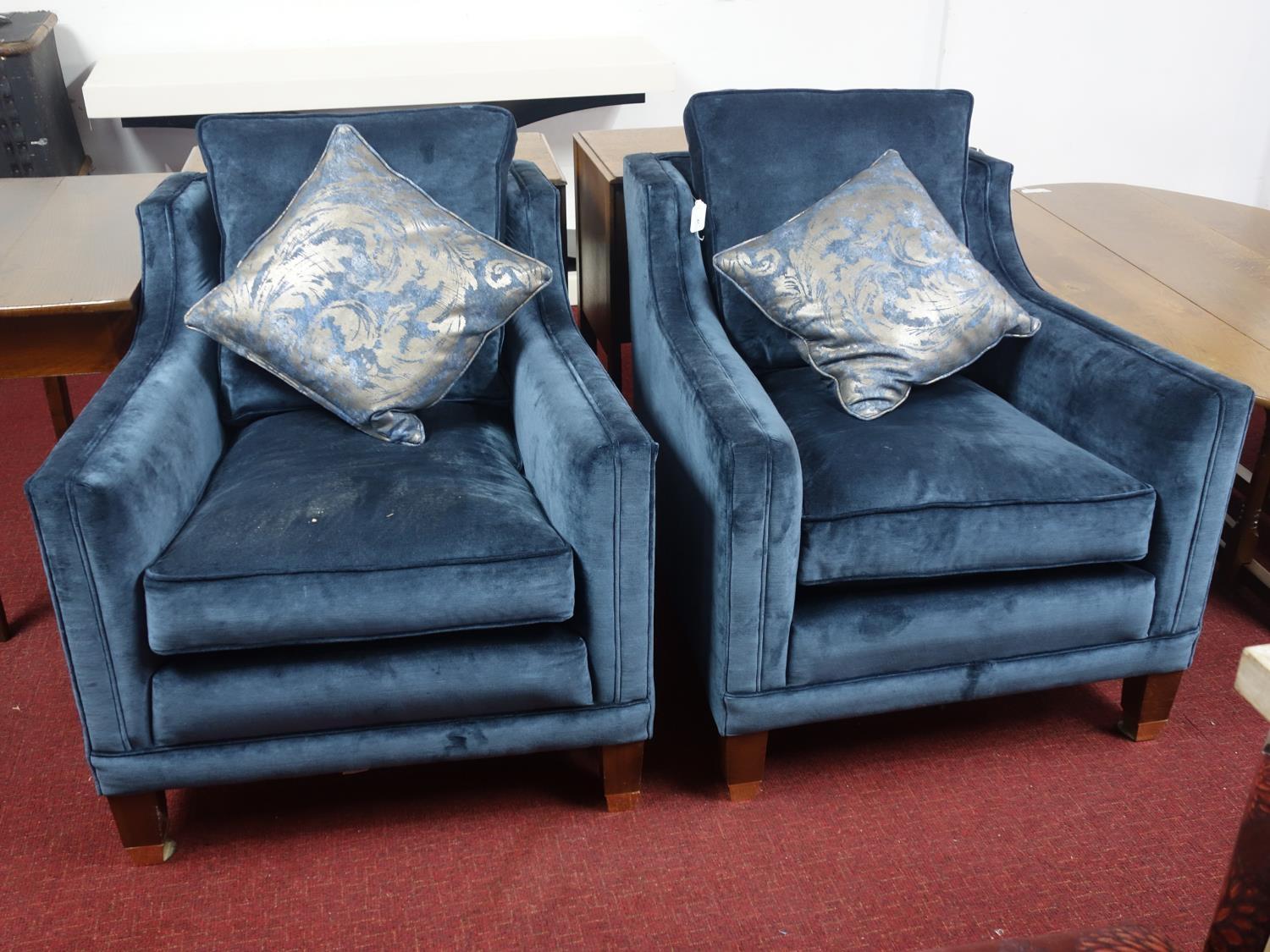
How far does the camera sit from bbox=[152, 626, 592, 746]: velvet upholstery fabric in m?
1.49

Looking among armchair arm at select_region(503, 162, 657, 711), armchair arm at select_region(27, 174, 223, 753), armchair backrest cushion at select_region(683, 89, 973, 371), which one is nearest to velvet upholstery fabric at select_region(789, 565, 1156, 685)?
armchair arm at select_region(503, 162, 657, 711)

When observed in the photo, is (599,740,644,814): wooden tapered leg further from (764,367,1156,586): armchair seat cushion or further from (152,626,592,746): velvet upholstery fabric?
(764,367,1156,586): armchair seat cushion

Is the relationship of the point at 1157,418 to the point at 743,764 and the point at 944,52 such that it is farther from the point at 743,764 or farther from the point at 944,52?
the point at 944,52

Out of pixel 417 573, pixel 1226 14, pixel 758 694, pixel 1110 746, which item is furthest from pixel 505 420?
pixel 1226 14

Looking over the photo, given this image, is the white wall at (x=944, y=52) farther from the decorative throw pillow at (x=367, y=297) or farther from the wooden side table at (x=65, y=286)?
the decorative throw pillow at (x=367, y=297)

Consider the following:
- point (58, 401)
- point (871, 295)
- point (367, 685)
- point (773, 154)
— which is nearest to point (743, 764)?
point (367, 685)

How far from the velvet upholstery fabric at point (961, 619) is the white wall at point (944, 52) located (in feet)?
7.82

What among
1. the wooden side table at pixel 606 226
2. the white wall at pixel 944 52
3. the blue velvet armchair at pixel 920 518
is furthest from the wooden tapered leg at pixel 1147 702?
the white wall at pixel 944 52

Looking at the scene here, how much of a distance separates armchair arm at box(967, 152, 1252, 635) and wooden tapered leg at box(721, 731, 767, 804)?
0.61 meters

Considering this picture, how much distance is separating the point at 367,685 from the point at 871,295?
93cm

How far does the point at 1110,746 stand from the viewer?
1.83 metres

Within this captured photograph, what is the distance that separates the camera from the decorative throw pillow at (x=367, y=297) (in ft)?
5.60

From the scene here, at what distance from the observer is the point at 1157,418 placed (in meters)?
1.67

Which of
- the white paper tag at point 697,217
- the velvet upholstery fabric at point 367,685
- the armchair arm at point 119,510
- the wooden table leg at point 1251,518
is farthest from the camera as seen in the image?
the wooden table leg at point 1251,518
